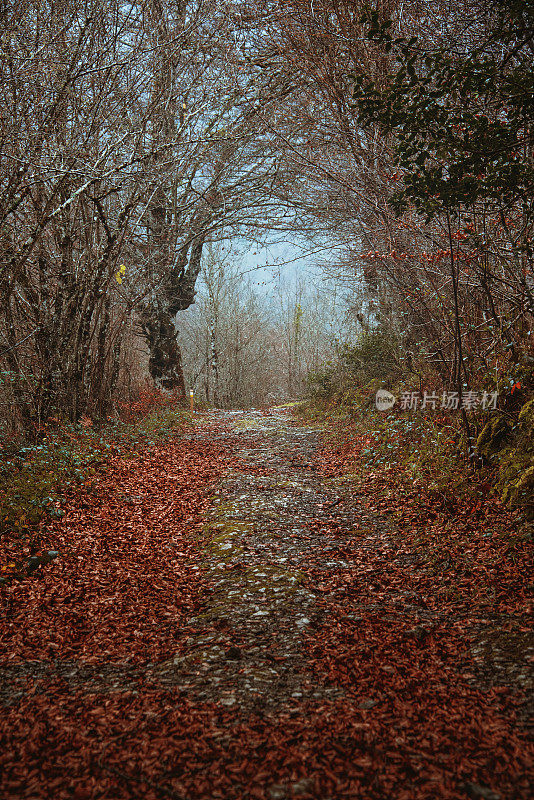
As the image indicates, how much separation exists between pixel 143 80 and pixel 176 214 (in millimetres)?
5358

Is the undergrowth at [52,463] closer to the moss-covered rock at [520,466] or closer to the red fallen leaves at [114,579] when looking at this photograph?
the red fallen leaves at [114,579]

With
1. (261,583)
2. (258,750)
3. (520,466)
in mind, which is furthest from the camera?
(520,466)

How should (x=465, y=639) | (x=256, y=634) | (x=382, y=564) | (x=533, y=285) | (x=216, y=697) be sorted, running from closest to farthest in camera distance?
(x=216, y=697) → (x=465, y=639) → (x=256, y=634) → (x=382, y=564) → (x=533, y=285)

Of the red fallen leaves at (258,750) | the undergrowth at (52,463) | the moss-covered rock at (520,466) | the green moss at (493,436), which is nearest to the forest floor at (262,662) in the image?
the red fallen leaves at (258,750)

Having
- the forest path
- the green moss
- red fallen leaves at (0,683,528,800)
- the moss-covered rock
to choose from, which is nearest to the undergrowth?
the forest path

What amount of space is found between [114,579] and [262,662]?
6.66 feet

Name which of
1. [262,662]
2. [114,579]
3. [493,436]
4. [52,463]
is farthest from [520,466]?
[52,463]

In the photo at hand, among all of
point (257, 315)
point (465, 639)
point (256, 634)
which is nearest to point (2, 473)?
point (256, 634)

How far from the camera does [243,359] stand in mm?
26422

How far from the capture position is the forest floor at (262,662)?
2.10m

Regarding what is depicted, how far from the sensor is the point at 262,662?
3.15m

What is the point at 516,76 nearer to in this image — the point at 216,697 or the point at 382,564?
the point at 382,564

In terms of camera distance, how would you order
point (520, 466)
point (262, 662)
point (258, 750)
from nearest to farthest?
point (258, 750)
point (262, 662)
point (520, 466)

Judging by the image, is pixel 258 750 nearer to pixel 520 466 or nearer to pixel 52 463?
pixel 520 466
